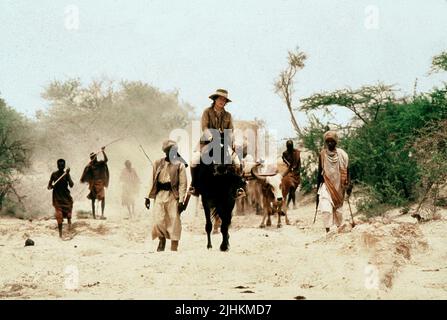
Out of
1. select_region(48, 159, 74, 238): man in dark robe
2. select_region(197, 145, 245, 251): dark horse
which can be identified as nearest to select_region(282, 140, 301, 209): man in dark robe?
select_region(48, 159, 74, 238): man in dark robe

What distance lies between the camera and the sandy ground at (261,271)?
824 cm

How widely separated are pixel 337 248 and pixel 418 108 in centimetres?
1235

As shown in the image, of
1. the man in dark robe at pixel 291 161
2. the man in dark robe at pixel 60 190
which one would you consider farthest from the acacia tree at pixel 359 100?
the man in dark robe at pixel 60 190

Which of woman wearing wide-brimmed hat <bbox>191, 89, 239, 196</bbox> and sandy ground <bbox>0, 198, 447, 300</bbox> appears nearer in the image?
sandy ground <bbox>0, 198, 447, 300</bbox>

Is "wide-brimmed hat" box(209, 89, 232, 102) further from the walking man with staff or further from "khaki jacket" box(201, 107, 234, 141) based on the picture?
the walking man with staff

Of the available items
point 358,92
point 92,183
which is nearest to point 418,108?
point 358,92

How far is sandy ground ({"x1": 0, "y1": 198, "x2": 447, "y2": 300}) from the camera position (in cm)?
824

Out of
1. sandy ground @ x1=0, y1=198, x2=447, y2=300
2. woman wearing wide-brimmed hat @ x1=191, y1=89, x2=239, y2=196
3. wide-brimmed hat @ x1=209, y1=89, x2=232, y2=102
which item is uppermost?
wide-brimmed hat @ x1=209, y1=89, x2=232, y2=102

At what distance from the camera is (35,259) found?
1257 cm

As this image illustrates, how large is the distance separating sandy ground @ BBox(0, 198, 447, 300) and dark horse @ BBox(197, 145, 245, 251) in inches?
25.6

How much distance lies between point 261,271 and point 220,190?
246cm

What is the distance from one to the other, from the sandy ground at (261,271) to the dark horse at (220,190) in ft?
2.13

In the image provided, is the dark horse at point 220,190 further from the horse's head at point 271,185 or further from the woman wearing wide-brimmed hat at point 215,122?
the horse's head at point 271,185

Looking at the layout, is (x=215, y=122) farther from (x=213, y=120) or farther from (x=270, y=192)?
(x=270, y=192)
